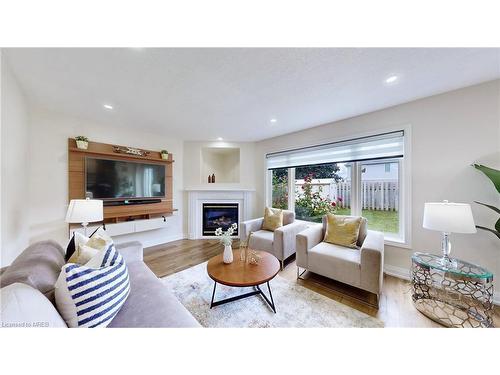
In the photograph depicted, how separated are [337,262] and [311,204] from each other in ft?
4.91

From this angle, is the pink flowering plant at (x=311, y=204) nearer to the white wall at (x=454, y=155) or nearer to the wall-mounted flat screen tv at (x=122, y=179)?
the white wall at (x=454, y=155)

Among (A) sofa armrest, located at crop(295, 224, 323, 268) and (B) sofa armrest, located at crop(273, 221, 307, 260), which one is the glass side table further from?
(B) sofa armrest, located at crop(273, 221, 307, 260)

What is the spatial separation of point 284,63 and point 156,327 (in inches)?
78.7

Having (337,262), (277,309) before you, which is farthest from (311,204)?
(277,309)

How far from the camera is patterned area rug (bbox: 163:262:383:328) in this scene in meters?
1.46

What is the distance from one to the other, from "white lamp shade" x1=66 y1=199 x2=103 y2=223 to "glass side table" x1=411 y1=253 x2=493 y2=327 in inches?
129

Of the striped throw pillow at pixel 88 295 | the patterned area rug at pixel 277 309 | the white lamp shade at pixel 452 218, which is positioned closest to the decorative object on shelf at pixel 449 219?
the white lamp shade at pixel 452 218

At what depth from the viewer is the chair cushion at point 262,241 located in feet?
8.43

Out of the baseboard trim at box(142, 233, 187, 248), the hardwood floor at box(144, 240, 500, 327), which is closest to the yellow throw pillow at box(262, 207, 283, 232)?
the hardwood floor at box(144, 240, 500, 327)

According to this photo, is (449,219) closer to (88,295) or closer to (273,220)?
(273,220)

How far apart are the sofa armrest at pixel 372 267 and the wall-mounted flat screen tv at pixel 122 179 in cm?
351

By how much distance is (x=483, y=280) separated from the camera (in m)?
1.44

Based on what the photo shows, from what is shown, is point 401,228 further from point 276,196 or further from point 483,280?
point 276,196
